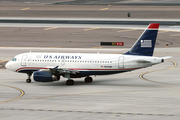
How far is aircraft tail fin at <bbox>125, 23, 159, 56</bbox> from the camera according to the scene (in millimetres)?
49906

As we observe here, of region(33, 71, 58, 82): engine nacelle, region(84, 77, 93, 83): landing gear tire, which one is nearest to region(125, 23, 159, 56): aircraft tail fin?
region(84, 77, 93, 83): landing gear tire

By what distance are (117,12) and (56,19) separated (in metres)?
26.0

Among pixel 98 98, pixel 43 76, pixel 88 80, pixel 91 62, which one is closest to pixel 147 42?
pixel 91 62

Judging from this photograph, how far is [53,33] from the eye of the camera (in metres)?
112

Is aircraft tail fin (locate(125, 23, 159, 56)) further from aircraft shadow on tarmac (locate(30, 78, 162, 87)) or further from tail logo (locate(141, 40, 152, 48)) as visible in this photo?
aircraft shadow on tarmac (locate(30, 78, 162, 87))

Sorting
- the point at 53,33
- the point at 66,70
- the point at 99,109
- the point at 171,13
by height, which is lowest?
the point at 99,109

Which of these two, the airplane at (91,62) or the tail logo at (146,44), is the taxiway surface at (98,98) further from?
the tail logo at (146,44)

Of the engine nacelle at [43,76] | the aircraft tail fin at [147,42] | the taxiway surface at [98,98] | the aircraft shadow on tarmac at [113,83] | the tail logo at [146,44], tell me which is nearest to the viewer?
the taxiway surface at [98,98]

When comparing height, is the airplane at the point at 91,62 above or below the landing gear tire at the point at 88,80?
above

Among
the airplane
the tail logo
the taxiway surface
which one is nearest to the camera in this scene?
the taxiway surface

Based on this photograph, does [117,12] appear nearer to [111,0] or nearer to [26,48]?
[111,0]

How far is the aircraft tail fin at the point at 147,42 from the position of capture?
164 feet

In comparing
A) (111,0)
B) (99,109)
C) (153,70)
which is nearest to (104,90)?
(99,109)

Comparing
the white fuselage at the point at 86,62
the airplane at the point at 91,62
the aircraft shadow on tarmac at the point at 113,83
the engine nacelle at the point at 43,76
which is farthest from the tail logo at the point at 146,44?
the engine nacelle at the point at 43,76
